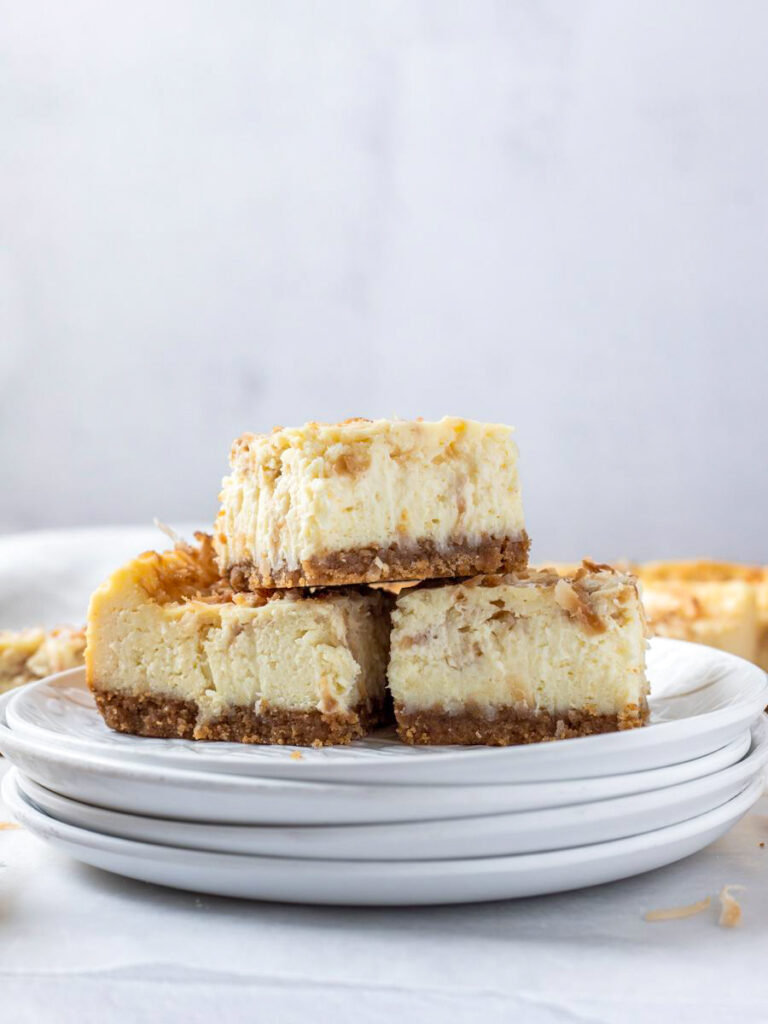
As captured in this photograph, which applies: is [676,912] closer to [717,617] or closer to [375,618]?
[375,618]

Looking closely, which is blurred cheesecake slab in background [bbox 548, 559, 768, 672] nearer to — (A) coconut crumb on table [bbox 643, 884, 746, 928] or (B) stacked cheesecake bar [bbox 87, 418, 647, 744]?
(B) stacked cheesecake bar [bbox 87, 418, 647, 744]

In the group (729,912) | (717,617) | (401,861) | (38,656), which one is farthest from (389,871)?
(717,617)

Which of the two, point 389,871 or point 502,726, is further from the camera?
point 502,726

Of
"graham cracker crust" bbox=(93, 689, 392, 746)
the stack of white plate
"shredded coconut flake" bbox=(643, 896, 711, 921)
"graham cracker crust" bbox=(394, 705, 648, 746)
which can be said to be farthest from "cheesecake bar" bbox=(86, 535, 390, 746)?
"shredded coconut flake" bbox=(643, 896, 711, 921)

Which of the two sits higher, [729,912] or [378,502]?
[378,502]

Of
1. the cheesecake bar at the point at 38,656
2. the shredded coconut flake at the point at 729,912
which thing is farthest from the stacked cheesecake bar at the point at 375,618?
the cheesecake bar at the point at 38,656

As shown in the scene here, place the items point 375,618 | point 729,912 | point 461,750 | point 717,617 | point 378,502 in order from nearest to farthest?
point 729,912 < point 461,750 < point 378,502 < point 375,618 < point 717,617
